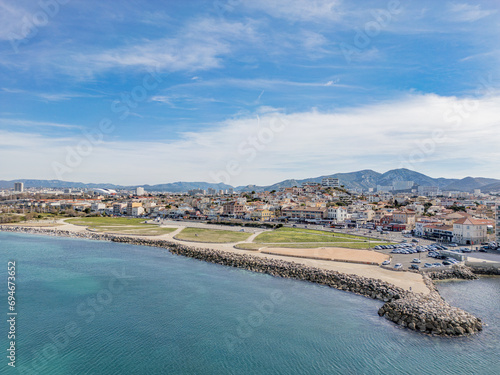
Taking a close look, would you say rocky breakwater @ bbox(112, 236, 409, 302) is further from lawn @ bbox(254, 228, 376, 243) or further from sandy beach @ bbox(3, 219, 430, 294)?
lawn @ bbox(254, 228, 376, 243)

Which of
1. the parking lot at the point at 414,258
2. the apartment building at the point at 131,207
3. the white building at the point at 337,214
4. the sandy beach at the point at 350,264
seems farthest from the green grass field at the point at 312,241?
the apartment building at the point at 131,207

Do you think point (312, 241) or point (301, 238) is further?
point (301, 238)

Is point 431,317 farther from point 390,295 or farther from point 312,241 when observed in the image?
point 312,241

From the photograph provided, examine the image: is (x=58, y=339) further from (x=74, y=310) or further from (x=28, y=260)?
(x=28, y=260)

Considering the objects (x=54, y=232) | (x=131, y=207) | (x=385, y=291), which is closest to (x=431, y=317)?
(x=385, y=291)

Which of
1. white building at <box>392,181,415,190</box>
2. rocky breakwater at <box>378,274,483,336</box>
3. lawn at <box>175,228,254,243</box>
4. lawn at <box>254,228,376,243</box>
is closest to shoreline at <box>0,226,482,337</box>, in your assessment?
rocky breakwater at <box>378,274,483,336</box>
